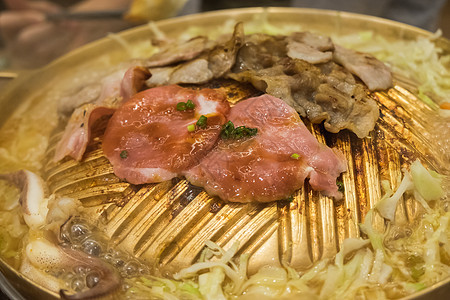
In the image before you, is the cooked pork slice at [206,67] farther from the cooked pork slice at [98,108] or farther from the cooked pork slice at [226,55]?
the cooked pork slice at [98,108]

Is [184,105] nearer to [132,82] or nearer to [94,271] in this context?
[132,82]

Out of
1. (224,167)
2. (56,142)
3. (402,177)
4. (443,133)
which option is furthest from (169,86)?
(443,133)

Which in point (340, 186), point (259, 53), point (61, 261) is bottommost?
point (61, 261)

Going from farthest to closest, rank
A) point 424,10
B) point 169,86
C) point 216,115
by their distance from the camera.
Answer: point 424,10 < point 169,86 < point 216,115

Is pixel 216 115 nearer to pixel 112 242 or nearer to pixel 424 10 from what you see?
pixel 112 242

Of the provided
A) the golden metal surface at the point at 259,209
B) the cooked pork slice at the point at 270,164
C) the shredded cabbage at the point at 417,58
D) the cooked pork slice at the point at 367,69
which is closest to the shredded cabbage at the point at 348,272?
the golden metal surface at the point at 259,209

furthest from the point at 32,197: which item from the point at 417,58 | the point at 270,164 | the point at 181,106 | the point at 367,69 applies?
the point at 417,58
